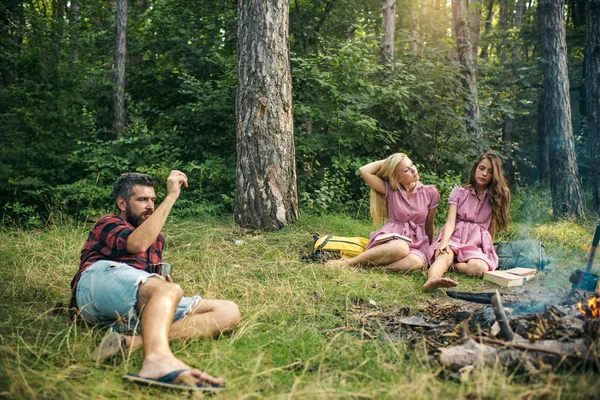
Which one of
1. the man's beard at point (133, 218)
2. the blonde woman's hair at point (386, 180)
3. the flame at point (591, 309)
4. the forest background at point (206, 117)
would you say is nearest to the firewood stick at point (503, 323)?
the flame at point (591, 309)

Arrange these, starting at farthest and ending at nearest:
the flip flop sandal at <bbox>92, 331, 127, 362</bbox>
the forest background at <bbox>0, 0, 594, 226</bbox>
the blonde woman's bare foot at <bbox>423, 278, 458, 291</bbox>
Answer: the forest background at <bbox>0, 0, 594, 226</bbox> < the blonde woman's bare foot at <bbox>423, 278, 458, 291</bbox> < the flip flop sandal at <bbox>92, 331, 127, 362</bbox>

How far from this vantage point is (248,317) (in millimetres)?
3619

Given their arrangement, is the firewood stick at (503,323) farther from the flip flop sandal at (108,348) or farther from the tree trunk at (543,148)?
the tree trunk at (543,148)

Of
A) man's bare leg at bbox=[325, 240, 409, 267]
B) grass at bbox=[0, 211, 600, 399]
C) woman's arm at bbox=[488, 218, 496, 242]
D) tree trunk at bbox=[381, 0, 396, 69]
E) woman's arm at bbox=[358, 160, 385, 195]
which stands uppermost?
tree trunk at bbox=[381, 0, 396, 69]

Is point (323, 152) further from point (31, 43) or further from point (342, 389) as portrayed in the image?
point (342, 389)

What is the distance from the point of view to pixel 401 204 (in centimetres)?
550

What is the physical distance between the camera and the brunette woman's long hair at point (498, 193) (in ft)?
17.5

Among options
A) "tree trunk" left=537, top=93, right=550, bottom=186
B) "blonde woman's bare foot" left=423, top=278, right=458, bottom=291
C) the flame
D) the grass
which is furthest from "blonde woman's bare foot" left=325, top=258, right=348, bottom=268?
"tree trunk" left=537, top=93, right=550, bottom=186

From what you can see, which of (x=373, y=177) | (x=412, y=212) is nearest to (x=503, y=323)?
(x=412, y=212)

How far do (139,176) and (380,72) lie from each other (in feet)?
20.9

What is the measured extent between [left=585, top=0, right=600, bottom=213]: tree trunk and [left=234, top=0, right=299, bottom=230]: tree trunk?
6261 millimetres

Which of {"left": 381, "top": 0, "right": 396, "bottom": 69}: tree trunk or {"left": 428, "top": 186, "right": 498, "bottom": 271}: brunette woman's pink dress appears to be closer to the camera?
{"left": 428, "top": 186, "right": 498, "bottom": 271}: brunette woman's pink dress

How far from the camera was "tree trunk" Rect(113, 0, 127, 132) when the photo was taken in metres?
9.57

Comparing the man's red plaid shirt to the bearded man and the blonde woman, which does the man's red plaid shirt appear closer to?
the bearded man
